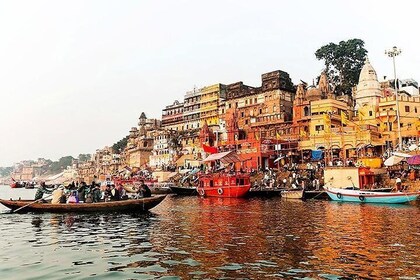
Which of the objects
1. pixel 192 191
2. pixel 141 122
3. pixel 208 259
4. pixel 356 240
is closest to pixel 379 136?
pixel 192 191

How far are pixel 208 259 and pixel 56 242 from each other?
7.59 metres

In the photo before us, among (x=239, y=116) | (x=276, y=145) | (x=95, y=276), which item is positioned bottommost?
(x=95, y=276)

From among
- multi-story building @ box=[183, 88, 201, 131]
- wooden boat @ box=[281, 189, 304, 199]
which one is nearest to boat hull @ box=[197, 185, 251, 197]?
wooden boat @ box=[281, 189, 304, 199]

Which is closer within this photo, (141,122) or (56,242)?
(56,242)

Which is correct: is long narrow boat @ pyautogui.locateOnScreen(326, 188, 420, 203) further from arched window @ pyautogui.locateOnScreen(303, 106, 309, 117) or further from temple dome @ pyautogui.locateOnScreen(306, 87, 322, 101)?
temple dome @ pyautogui.locateOnScreen(306, 87, 322, 101)

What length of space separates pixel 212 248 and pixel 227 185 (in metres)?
30.7

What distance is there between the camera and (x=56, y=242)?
16.5m

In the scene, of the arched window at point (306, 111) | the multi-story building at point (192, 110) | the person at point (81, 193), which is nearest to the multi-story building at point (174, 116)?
the multi-story building at point (192, 110)

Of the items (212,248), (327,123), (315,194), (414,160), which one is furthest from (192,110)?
(212,248)

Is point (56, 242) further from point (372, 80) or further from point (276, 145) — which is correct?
point (372, 80)

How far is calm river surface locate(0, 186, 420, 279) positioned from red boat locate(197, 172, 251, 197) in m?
20.3

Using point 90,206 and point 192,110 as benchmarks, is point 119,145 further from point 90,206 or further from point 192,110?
point 90,206

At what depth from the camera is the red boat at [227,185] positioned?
44438mm

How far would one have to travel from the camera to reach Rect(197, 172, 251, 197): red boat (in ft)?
146
